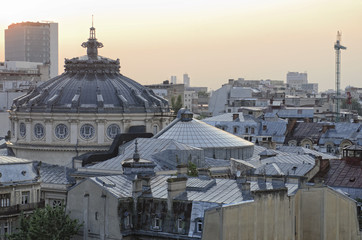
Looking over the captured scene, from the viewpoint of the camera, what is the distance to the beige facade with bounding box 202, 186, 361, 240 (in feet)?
159

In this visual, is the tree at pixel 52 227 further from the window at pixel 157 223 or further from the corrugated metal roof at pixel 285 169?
the corrugated metal roof at pixel 285 169

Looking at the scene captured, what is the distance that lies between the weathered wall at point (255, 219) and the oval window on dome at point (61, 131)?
126 ft

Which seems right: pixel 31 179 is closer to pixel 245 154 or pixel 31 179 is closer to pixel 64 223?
pixel 64 223

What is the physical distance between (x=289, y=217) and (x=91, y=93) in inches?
1615

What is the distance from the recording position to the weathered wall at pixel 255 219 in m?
48.2

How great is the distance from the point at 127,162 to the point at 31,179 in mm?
9399

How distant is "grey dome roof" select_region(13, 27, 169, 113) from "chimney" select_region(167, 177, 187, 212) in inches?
1422

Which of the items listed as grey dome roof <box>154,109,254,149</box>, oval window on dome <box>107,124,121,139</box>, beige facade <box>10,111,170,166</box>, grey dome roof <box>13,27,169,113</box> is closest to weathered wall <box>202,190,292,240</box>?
grey dome roof <box>154,109,254,149</box>

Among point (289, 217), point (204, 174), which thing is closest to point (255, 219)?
point (289, 217)

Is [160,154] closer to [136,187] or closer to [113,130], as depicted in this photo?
[113,130]

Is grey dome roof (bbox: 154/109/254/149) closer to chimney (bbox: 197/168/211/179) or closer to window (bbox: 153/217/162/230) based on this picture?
chimney (bbox: 197/168/211/179)

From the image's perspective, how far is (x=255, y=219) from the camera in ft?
164

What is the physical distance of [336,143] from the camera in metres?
113

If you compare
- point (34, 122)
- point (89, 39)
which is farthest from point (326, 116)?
point (34, 122)
